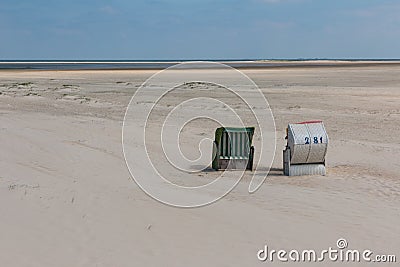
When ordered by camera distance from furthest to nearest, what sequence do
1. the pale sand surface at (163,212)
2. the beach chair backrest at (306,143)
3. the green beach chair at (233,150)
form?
the green beach chair at (233,150), the beach chair backrest at (306,143), the pale sand surface at (163,212)

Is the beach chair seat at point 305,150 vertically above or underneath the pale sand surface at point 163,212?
above

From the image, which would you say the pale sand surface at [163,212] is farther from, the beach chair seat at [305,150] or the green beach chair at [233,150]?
the green beach chair at [233,150]

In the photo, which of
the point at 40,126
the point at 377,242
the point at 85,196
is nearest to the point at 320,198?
the point at 377,242

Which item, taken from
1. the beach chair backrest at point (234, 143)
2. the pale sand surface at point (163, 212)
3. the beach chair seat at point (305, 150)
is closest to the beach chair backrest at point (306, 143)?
the beach chair seat at point (305, 150)

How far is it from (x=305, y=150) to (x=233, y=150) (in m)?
1.49

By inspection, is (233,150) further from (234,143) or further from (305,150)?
(305,150)

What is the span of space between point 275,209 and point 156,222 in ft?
6.32

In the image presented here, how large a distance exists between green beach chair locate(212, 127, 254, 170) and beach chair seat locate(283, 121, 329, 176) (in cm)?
82

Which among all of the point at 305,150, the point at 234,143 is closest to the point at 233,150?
the point at 234,143

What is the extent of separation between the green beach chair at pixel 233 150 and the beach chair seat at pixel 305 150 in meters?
0.82

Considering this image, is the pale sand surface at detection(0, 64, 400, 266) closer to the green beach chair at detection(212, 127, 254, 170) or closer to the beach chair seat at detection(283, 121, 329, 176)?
the beach chair seat at detection(283, 121, 329, 176)

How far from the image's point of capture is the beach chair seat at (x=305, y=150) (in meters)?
10.9

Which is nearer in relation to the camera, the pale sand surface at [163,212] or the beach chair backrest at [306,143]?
the pale sand surface at [163,212]

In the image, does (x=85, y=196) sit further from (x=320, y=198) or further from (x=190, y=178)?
(x=320, y=198)
